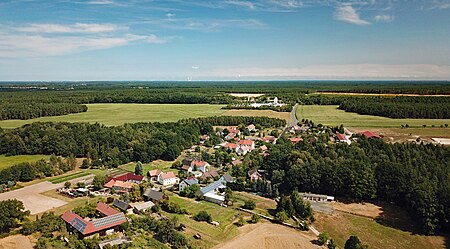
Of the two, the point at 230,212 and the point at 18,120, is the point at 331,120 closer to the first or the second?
the point at 230,212

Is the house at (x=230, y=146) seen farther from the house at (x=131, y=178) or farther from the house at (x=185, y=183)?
the house at (x=131, y=178)

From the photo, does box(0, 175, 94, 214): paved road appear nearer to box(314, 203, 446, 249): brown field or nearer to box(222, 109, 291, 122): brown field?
box(314, 203, 446, 249): brown field

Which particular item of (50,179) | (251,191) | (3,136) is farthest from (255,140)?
(3,136)

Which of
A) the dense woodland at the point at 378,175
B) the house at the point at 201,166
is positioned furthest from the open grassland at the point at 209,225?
the house at the point at 201,166

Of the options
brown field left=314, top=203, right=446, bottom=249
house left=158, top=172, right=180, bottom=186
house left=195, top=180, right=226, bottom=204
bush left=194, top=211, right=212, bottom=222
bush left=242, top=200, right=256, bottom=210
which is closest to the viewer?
brown field left=314, top=203, right=446, bottom=249

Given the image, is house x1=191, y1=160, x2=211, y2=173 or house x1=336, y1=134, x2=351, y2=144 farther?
house x1=336, y1=134, x2=351, y2=144

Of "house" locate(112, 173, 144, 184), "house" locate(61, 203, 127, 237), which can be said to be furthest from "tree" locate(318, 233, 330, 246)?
"house" locate(112, 173, 144, 184)

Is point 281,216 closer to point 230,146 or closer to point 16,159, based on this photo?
point 230,146
